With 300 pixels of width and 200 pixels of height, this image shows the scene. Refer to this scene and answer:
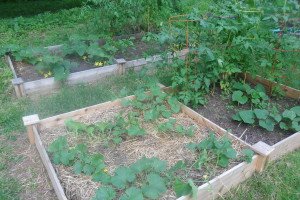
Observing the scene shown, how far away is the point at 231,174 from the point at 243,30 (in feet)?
6.01

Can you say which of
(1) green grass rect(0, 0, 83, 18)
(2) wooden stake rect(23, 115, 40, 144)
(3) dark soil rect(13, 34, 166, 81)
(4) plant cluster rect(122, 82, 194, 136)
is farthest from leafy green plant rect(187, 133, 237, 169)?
(1) green grass rect(0, 0, 83, 18)

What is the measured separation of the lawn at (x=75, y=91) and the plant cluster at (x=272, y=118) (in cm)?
35

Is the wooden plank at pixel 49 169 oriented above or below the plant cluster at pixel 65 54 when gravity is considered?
below

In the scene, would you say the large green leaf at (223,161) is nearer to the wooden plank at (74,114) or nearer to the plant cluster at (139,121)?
the plant cluster at (139,121)

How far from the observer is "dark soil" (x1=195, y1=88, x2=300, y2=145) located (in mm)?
3459

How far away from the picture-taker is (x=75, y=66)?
4711 mm

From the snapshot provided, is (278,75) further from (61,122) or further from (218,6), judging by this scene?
(61,122)

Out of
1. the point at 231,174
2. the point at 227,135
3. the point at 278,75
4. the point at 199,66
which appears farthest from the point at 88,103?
the point at 278,75

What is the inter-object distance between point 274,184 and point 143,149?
1306 millimetres

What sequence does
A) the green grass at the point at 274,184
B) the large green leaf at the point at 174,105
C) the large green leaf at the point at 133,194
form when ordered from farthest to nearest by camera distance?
the large green leaf at the point at 174,105, the green grass at the point at 274,184, the large green leaf at the point at 133,194

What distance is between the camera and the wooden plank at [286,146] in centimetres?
311

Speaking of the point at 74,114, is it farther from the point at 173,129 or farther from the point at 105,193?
the point at 105,193

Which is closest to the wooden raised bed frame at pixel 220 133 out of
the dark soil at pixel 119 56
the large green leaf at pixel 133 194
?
the large green leaf at pixel 133 194

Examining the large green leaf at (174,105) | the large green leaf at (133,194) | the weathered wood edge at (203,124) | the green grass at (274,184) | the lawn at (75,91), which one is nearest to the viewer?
the large green leaf at (133,194)
